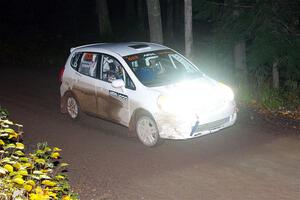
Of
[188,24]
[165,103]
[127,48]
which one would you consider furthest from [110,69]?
[188,24]

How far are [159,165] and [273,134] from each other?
9.51 feet

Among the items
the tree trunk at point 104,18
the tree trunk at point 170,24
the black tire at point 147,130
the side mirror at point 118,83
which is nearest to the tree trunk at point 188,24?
the side mirror at point 118,83

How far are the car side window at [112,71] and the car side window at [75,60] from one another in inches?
40.9

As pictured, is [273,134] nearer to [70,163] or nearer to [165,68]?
[165,68]

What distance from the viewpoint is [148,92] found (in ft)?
31.2

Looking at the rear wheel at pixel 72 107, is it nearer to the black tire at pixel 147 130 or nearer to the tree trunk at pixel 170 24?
the black tire at pixel 147 130

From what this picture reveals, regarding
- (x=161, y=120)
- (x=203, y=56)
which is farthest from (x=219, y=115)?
(x=203, y=56)

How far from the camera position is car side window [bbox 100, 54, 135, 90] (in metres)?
9.95

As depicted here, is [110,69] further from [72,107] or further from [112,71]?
[72,107]

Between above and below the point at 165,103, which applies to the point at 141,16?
below

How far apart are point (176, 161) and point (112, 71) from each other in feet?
8.56

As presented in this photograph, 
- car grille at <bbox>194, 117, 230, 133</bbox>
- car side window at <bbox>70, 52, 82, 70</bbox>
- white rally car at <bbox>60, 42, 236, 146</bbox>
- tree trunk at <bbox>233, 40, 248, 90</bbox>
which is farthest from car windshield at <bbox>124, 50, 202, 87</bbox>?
tree trunk at <bbox>233, 40, 248, 90</bbox>

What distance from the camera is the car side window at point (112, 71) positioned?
9.95 m

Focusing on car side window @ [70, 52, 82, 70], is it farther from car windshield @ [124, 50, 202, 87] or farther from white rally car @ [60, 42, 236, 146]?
car windshield @ [124, 50, 202, 87]
